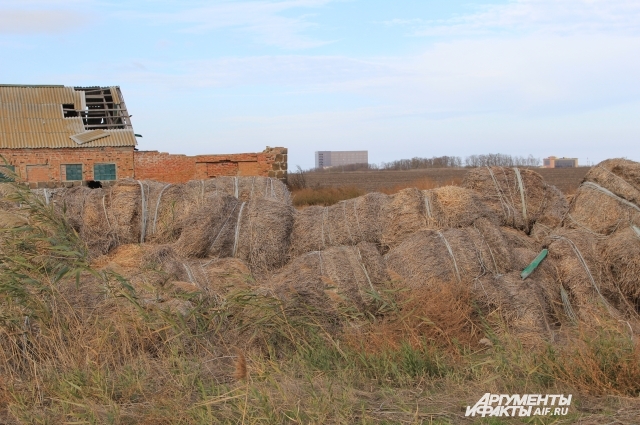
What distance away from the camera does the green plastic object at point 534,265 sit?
23.0 ft

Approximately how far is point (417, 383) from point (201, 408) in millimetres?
1588

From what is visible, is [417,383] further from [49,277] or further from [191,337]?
[49,277]

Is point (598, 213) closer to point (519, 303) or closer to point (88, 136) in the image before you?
point (519, 303)

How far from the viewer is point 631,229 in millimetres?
7488

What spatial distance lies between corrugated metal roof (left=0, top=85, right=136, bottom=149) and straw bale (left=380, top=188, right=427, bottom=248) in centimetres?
2131

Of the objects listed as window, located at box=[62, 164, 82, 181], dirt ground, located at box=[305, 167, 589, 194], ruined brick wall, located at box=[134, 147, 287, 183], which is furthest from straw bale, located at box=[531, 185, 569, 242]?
window, located at box=[62, 164, 82, 181]

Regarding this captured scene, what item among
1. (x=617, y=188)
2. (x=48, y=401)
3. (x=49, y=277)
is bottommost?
(x=48, y=401)

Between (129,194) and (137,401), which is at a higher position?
(129,194)

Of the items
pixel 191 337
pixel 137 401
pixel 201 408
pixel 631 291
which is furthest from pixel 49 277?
pixel 631 291

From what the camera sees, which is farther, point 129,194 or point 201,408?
point 129,194

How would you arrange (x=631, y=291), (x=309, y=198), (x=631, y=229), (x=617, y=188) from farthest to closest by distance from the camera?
1. (x=309, y=198)
2. (x=617, y=188)
3. (x=631, y=229)
4. (x=631, y=291)

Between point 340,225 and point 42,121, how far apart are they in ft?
77.8

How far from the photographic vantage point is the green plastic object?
6996 millimetres

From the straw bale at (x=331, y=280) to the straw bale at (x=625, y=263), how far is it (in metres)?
2.34
